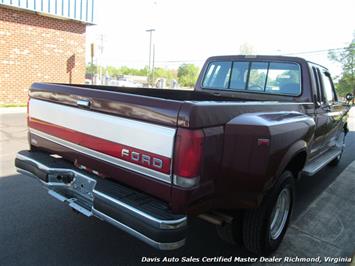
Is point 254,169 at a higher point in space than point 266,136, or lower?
lower

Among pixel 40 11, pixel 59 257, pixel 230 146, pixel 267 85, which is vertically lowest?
pixel 59 257

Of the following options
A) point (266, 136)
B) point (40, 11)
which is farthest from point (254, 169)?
point (40, 11)

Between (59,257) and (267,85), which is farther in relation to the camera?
(267,85)

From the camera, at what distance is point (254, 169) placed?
2611 mm

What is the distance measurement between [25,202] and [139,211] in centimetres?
246

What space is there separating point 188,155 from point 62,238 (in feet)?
6.31

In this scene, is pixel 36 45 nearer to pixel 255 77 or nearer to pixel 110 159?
pixel 255 77

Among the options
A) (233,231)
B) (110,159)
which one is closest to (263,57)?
(233,231)

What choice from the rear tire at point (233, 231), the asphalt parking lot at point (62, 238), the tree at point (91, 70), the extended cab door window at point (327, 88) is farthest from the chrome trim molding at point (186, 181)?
the tree at point (91, 70)

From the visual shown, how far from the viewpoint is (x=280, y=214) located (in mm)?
3527

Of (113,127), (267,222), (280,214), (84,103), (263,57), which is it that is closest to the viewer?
(113,127)

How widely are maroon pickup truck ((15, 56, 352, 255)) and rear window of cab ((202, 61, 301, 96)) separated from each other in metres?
0.74

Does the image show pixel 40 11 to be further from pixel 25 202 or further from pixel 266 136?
pixel 266 136

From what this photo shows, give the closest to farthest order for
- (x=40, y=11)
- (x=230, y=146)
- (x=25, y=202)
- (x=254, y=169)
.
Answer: (x=230, y=146) → (x=254, y=169) → (x=25, y=202) → (x=40, y=11)
